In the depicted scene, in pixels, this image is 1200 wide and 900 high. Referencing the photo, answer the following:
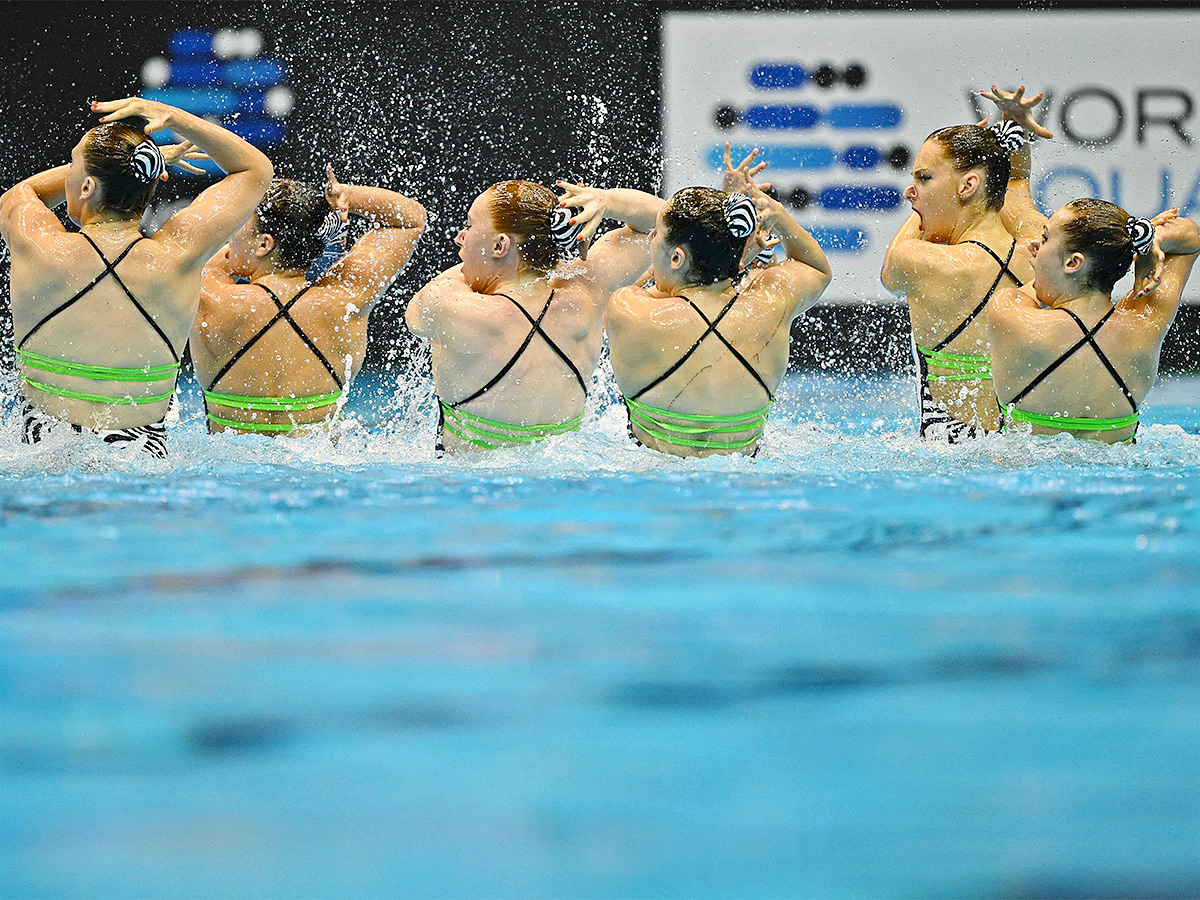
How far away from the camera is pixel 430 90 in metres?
10.2

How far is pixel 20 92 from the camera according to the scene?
9.97 m

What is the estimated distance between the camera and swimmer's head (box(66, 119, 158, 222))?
451cm

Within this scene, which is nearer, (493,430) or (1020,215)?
(493,430)

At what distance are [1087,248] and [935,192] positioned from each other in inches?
35.5

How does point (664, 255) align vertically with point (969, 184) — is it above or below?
below

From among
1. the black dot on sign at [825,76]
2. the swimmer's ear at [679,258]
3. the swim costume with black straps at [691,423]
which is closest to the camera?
the swimmer's ear at [679,258]

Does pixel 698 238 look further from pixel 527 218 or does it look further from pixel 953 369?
pixel 953 369

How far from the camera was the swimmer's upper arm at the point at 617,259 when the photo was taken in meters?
4.91

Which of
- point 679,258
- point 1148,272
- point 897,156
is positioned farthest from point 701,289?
point 897,156

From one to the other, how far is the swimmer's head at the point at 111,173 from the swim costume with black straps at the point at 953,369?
305cm

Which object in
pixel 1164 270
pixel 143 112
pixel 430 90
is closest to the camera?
pixel 143 112

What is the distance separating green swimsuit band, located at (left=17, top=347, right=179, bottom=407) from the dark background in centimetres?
551

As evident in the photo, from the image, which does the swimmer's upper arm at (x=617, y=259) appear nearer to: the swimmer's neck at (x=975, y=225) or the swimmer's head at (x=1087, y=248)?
the swimmer's neck at (x=975, y=225)

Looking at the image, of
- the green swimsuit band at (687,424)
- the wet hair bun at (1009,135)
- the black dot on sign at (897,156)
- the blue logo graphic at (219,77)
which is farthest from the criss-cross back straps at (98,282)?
the black dot on sign at (897,156)
